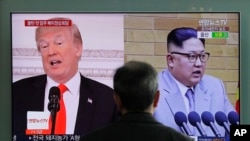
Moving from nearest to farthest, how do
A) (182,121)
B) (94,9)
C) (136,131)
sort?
(136,131)
(182,121)
(94,9)

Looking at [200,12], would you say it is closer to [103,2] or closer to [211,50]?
[211,50]

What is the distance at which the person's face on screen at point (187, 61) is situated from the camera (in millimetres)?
3465

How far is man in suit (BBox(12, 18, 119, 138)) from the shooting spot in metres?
3.47

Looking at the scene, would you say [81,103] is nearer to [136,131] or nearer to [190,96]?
[190,96]

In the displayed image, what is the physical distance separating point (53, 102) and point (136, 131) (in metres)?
2.04

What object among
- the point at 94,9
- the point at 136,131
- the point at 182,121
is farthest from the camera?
the point at 94,9

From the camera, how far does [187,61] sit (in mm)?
3467

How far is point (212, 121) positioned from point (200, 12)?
814 mm

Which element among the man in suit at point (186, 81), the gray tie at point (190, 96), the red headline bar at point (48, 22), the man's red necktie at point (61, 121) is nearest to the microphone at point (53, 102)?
the man's red necktie at point (61, 121)

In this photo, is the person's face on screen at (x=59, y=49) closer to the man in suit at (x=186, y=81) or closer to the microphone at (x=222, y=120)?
the man in suit at (x=186, y=81)

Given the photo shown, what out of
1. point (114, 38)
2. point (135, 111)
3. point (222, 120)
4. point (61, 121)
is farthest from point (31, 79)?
point (135, 111)

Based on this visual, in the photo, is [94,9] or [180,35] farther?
[94,9]

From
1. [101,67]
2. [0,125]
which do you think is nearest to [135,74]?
[101,67]

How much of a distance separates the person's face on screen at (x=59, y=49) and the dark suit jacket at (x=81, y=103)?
13cm
